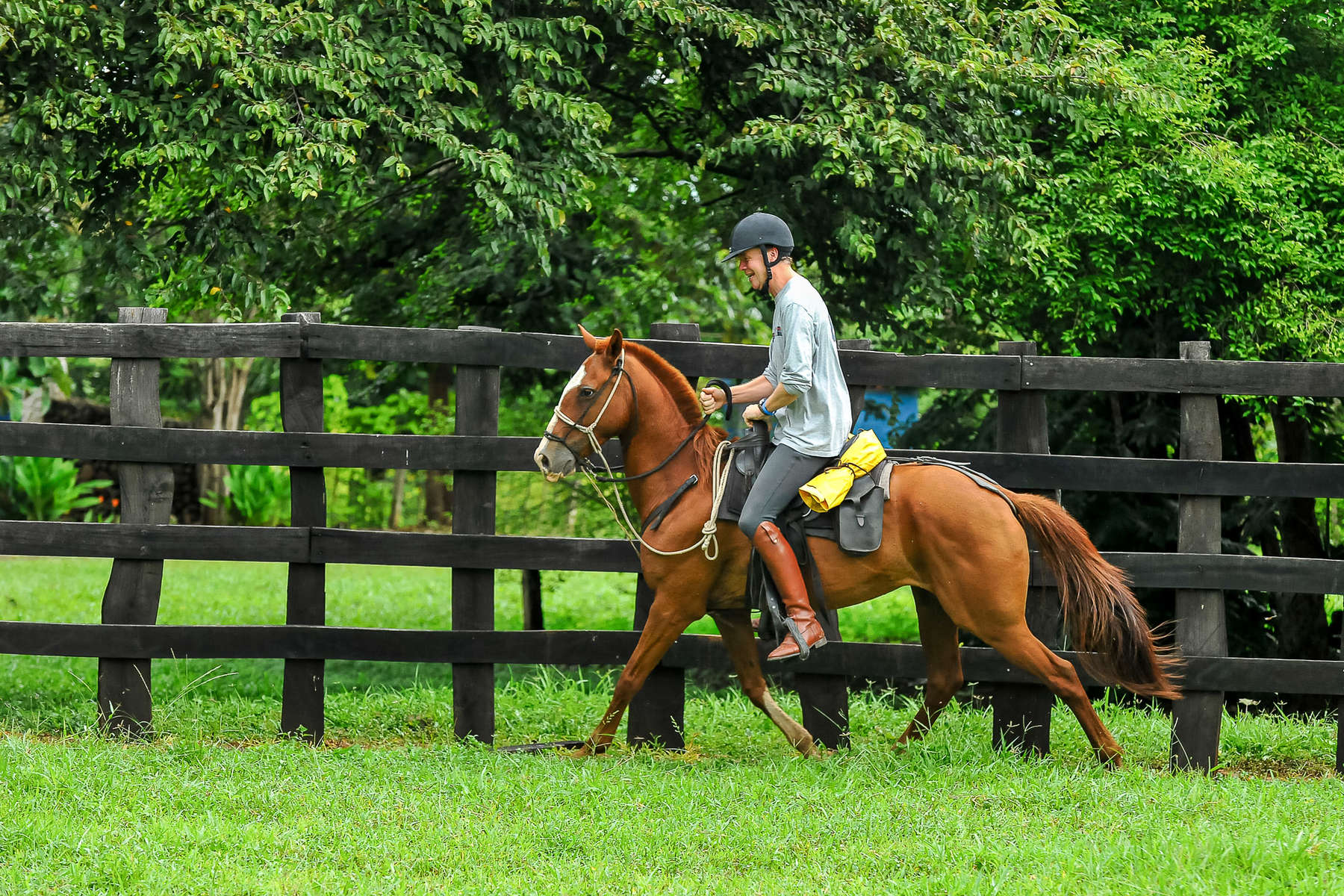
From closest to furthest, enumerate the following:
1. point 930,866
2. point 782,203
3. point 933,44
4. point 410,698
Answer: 1. point 930,866
2. point 410,698
3. point 933,44
4. point 782,203

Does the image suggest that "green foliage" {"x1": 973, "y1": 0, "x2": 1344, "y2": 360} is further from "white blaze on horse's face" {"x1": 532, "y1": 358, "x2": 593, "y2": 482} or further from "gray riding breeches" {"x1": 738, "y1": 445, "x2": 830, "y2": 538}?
"white blaze on horse's face" {"x1": 532, "y1": 358, "x2": 593, "y2": 482}

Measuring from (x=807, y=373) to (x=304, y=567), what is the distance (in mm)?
2967

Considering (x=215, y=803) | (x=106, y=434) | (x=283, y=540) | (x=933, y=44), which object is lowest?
(x=215, y=803)

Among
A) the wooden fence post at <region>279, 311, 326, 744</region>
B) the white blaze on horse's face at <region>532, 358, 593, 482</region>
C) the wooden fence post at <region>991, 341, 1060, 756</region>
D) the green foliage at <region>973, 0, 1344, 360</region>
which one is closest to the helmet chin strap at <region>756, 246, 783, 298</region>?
the white blaze on horse's face at <region>532, 358, 593, 482</region>

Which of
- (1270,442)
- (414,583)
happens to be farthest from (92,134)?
(1270,442)

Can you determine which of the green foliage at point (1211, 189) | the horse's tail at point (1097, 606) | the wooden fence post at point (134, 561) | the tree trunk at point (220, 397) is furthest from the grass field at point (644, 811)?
the tree trunk at point (220, 397)

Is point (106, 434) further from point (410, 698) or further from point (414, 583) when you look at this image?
point (414, 583)

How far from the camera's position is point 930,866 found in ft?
14.5

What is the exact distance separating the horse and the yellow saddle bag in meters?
0.19

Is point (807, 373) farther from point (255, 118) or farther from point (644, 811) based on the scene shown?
point (255, 118)

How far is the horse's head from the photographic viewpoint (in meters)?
5.94

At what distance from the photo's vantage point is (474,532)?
6.64 metres

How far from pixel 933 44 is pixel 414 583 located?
36.7ft

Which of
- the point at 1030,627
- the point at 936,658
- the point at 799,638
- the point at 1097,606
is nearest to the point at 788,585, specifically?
the point at 799,638
